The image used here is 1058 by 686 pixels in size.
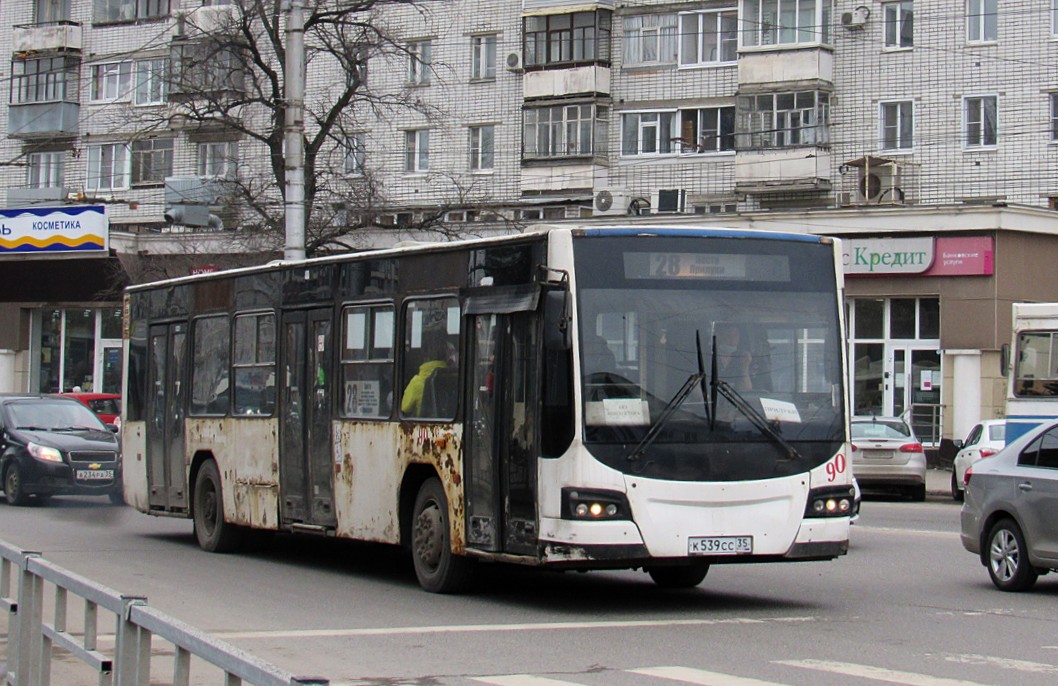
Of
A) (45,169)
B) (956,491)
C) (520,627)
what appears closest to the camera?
(520,627)

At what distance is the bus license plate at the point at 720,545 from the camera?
38.0ft

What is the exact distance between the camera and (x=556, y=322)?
37.7 ft

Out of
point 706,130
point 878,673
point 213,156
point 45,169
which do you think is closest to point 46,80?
point 45,169

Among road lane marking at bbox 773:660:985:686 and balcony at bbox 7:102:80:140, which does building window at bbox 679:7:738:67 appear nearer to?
balcony at bbox 7:102:80:140

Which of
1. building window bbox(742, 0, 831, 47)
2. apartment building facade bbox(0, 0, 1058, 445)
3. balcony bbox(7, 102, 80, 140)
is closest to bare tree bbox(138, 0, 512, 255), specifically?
apartment building facade bbox(0, 0, 1058, 445)

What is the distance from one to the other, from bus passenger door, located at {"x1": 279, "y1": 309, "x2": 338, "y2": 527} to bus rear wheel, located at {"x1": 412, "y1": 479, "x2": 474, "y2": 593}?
1.72 meters

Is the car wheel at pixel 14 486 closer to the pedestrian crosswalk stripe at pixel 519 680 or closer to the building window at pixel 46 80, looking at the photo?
the pedestrian crosswalk stripe at pixel 519 680

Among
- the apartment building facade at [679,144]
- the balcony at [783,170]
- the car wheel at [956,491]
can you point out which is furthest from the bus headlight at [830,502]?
the balcony at [783,170]

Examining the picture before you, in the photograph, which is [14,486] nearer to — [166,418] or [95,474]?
[95,474]

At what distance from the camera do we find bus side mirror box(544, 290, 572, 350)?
11445mm

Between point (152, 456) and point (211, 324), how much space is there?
7.13ft

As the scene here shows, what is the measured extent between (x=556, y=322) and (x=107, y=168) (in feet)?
152

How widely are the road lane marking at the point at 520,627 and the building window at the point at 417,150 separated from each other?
38855 millimetres

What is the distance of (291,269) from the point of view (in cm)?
1587
